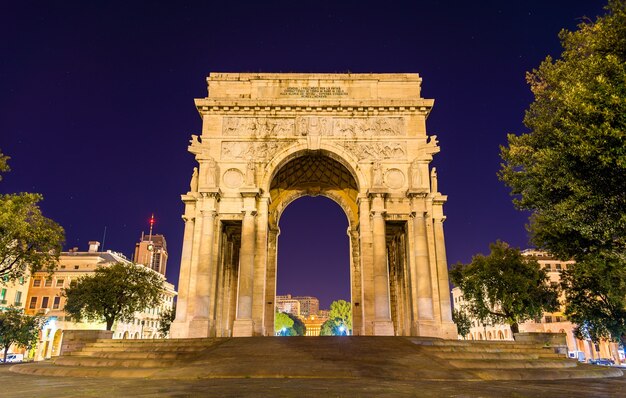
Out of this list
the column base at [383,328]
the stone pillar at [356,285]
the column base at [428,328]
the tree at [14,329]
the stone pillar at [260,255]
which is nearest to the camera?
the column base at [383,328]

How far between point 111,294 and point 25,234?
67.9ft

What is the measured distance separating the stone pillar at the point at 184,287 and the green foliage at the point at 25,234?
7937mm

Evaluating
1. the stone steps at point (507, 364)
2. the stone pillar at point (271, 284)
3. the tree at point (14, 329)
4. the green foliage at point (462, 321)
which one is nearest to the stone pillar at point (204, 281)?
the stone pillar at point (271, 284)

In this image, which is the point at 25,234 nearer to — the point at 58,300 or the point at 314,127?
the point at 314,127

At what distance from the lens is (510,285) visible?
38.1 metres

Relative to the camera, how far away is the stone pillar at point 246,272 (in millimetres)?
27438

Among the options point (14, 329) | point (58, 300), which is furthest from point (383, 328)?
point (58, 300)

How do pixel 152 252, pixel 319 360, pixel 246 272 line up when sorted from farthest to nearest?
1. pixel 152 252
2. pixel 246 272
3. pixel 319 360

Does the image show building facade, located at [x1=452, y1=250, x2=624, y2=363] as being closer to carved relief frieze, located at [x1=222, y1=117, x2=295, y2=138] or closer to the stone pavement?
carved relief frieze, located at [x1=222, y1=117, x2=295, y2=138]

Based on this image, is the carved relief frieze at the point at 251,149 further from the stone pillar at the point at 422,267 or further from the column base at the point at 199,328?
the column base at the point at 199,328

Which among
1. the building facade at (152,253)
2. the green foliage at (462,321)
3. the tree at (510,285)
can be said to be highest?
the building facade at (152,253)

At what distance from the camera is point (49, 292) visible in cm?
7044

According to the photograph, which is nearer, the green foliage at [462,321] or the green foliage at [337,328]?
the green foliage at [462,321]

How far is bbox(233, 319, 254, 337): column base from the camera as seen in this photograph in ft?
89.3
